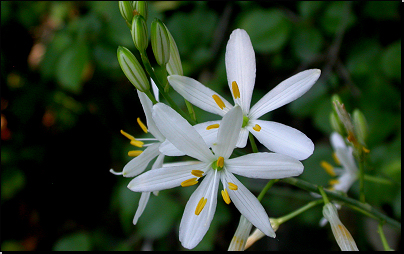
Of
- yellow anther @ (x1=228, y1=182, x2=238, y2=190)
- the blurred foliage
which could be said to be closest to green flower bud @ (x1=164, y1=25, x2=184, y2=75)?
yellow anther @ (x1=228, y1=182, x2=238, y2=190)

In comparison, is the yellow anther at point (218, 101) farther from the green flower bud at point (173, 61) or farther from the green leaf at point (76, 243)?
the green leaf at point (76, 243)

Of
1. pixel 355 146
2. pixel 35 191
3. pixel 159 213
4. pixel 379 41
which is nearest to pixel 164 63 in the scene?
pixel 355 146

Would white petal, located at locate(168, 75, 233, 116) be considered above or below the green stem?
below

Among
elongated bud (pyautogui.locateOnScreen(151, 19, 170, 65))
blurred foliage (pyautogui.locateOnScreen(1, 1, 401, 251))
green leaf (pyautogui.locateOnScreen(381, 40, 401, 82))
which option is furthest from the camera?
blurred foliage (pyautogui.locateOnScreen(1, 1, 401, 251))

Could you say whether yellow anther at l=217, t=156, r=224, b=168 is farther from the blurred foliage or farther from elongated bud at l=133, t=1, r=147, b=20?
the blurred foliage

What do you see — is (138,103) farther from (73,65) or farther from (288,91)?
(288,91)

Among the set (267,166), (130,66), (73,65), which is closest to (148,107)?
(130,66)

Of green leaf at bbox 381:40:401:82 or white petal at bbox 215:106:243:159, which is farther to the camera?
green leaf at bbox 381:40:401:82
